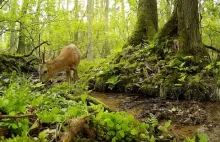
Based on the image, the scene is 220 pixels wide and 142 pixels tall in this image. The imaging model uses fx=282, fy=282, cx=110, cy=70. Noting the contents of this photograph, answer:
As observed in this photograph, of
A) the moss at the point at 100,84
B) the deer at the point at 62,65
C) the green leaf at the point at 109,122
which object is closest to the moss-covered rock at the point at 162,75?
the moss at the point at 100,84

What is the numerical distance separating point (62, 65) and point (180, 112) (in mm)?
5214

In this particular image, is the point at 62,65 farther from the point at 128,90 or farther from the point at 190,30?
the point at 190,30

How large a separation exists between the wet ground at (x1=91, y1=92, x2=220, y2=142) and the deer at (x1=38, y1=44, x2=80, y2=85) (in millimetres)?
2701

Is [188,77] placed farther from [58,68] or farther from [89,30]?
[89,30]

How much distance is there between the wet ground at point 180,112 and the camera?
4.44 meters

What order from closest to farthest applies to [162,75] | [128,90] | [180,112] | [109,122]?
1. [109,122]
2. [180,112]
3. [162,75]
4. [128,90]

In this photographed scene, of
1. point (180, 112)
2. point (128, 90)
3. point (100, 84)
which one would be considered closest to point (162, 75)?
point (128, 90)

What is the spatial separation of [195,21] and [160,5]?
15168 millimetres

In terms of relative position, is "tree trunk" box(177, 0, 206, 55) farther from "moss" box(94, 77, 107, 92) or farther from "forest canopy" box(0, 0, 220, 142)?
"moss" box(94, 77, 107, 92)

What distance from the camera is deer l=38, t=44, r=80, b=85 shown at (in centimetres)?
872

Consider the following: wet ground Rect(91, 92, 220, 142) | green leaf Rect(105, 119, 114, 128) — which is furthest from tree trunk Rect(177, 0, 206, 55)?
green leaf Rect(105, 119, 114, 128)

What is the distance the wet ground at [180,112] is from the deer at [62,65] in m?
2.70

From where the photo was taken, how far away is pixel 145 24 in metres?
10.2

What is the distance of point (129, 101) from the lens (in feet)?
21.6
